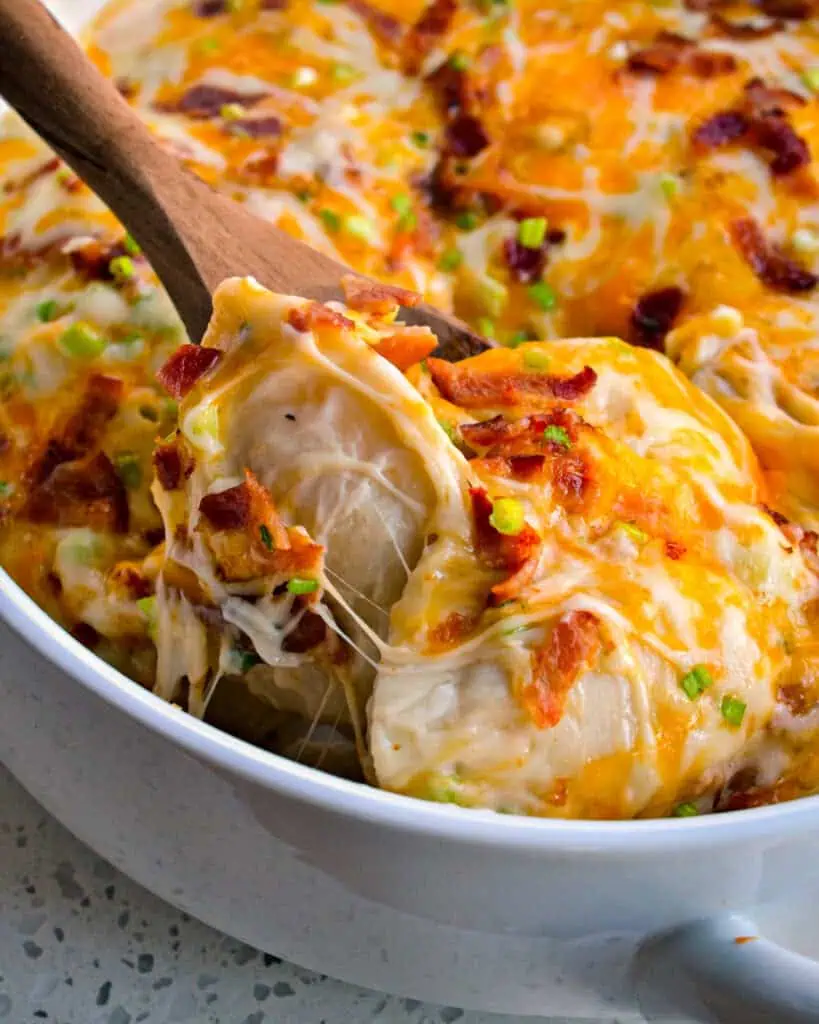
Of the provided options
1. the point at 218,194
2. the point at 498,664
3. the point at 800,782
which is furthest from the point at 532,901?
the point at 218,194

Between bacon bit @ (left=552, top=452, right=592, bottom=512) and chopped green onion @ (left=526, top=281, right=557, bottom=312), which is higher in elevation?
bacon bit @ (left=552, top=452, right=592, bottom=512)

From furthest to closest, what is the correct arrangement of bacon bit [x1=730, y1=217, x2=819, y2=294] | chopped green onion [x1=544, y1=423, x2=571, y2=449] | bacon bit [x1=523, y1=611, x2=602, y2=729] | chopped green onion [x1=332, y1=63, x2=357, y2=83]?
chopped green onion [x1=332, y1=63, x2=357, y2=83] < bacon bit [x1=730, y1=217, x2=819, y2=294] < chopped green onion [x1=544, y1=423, x2=571, y2=449] < bacon bit [x1=523, y1=611, x2=602, y2=729]

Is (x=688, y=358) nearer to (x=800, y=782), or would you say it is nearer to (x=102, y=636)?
(x=800, y=782)

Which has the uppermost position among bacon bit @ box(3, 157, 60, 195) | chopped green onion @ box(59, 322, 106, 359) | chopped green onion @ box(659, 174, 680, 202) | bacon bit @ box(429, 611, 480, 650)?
bacon bit @ box(3, 157, 60, 195)

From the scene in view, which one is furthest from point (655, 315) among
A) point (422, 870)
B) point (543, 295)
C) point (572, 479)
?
point (422, 870)

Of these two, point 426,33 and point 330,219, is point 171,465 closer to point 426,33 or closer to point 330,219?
point 330,219

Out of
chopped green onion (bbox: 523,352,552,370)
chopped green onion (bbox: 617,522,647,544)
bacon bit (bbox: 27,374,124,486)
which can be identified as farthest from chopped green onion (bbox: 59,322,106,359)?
chopped green onion (bbox: 617,522,647,544)

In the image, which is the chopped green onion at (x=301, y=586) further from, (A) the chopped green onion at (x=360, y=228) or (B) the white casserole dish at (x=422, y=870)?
(A) the chopped green onion at (x=360, y=228)

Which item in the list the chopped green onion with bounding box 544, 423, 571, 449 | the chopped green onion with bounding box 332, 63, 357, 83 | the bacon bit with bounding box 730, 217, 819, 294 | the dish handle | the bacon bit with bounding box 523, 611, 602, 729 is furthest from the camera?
the chopped green onion with bounding box 332, 63, 357, 83

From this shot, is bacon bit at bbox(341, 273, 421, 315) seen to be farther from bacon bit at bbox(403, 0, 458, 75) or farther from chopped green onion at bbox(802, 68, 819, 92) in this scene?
chopped green onion at bbox(802, 68, 819, 92)
